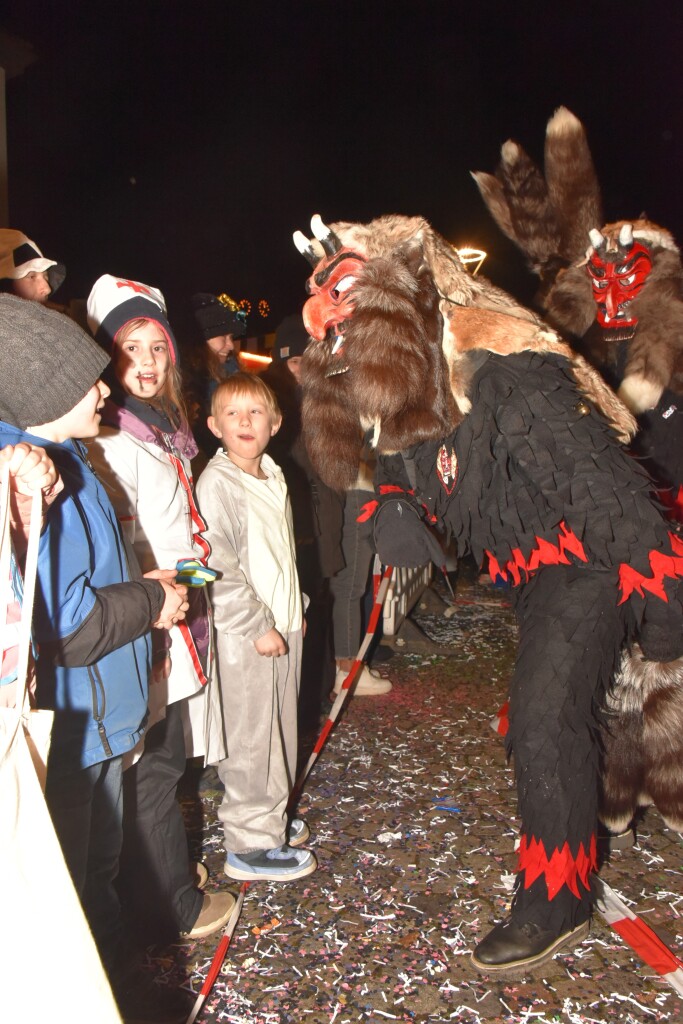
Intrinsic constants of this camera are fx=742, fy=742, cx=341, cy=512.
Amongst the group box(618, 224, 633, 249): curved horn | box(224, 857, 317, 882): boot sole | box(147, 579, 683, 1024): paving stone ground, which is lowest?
box(147, 579, 683, 1024): paving stone ground

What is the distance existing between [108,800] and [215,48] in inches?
197

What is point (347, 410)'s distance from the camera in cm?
188

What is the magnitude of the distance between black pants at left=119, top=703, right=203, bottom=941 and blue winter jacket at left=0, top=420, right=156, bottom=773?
0.39 meters

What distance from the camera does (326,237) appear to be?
69.1 inches

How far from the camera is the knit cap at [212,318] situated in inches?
119

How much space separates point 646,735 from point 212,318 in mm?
2214

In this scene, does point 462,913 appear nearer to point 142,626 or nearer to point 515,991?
point 515,991

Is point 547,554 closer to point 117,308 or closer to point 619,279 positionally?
point 117,308

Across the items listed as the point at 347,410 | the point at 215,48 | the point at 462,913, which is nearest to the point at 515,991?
the point at 462,913

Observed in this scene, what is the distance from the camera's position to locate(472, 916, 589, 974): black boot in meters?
1.88

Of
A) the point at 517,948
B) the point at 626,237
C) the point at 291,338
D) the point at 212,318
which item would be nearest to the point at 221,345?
the point at 212,318

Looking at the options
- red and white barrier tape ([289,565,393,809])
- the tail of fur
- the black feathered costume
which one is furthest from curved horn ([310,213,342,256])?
red and white barrier tape ([289,565,393,809])

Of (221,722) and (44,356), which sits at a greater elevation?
(44,356)

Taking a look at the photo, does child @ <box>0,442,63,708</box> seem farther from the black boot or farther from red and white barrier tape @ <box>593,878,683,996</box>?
red and white barrier tape @ <box>593,878,683,996</box>
